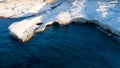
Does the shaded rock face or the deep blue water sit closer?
the deep blue water

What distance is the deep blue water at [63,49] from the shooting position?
21703mm

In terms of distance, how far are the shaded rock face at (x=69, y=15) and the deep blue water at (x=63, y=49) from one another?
0.84 m

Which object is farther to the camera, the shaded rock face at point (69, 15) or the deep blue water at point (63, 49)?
the shaded rock face at point (69, 15)

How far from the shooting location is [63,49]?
2405 centimetres

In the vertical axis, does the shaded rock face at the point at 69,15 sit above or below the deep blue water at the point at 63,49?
above

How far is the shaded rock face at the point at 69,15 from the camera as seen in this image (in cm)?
2703

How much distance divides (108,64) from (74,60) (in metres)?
3.00

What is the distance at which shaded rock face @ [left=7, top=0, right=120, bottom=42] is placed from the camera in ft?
88.7

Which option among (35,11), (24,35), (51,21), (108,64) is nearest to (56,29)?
(51,21)

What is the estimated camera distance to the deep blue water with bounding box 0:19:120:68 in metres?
21.7

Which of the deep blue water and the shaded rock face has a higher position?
the shaded rock face

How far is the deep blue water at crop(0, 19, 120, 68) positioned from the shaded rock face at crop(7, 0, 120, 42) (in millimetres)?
842

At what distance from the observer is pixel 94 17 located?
28859 millimetres

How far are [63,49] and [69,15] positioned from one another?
23.1 ft
